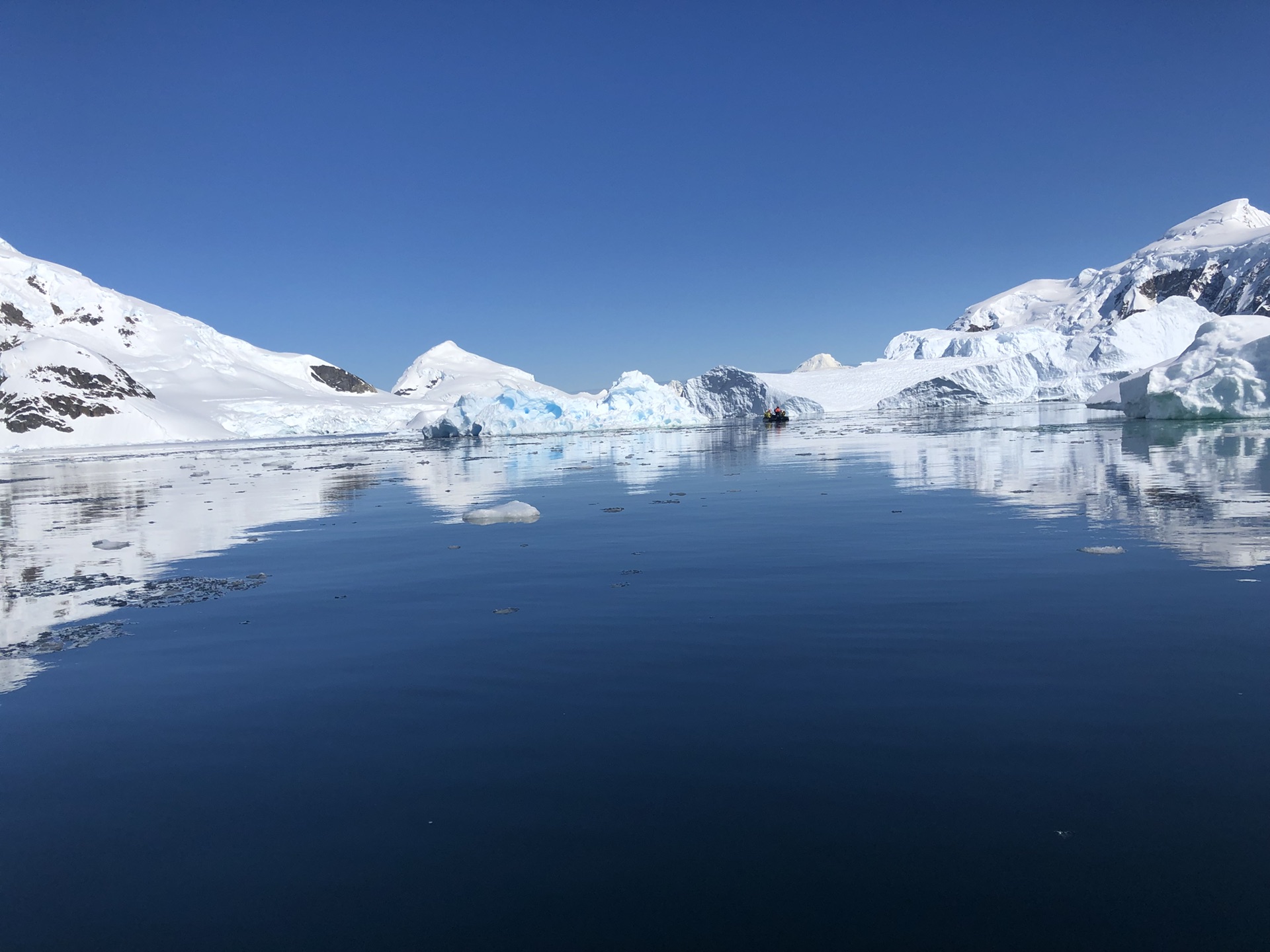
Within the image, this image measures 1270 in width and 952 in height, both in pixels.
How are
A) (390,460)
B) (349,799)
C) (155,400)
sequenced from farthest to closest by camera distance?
1. (155,400)
2. (390,460)
3. (349,799)

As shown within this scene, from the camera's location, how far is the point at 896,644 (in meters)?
4.34

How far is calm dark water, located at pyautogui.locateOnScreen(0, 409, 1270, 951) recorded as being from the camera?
7.39 feet

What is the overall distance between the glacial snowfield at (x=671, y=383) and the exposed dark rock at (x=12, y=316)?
0.84 feet

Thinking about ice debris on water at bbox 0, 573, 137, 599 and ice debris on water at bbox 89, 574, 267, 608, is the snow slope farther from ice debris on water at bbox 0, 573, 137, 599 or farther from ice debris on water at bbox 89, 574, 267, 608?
ice debris on water at bbox 89, 574, 267, 608

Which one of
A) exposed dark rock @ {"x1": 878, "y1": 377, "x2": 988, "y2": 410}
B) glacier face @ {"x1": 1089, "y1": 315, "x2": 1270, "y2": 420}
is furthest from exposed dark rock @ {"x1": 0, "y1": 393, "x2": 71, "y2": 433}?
glacier face @ {"x1": 1089, "y1": 315, "x2": 1270, "y2": 420}

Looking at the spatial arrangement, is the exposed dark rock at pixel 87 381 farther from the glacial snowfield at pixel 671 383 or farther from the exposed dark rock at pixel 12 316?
the exposed dark rock at pixel 12 316

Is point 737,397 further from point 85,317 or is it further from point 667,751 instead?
point 85,317

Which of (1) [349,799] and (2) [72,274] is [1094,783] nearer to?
(1) [349,799]

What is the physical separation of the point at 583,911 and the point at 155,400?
121235 millimetres

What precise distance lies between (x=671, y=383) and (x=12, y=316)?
365 ft

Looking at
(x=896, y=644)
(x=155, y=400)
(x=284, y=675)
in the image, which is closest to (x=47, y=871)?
(x=284, y=675)

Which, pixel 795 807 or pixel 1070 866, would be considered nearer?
pixel 1070 866

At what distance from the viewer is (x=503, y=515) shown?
1024 cm

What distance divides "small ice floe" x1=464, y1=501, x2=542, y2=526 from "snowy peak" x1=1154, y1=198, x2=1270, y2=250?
18622cm
